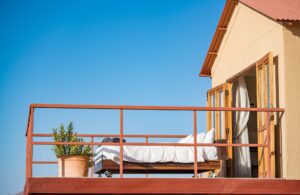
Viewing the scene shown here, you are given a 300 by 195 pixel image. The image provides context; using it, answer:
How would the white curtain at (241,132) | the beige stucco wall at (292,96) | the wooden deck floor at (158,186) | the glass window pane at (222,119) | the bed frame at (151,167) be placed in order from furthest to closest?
the glass window pane at (222,119) → the white curtain at (241,132) → the bed frame at (151,167) → the beige stucco wall at (292,96) → the wooden deck floor at (158,186)

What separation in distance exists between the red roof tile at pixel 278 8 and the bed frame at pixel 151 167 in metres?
2.62

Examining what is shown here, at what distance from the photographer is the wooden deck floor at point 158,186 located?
33.4ft

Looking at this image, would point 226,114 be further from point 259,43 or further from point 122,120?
point 122,120

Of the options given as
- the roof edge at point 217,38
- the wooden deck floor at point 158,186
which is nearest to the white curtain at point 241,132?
the roof edge at point 217,38

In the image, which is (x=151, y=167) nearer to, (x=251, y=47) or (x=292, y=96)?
(x=292, y=96)

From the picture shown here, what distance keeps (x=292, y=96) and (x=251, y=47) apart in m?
2.11

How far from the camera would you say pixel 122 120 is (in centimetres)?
1043

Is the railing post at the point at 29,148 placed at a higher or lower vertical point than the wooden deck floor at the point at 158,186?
higher

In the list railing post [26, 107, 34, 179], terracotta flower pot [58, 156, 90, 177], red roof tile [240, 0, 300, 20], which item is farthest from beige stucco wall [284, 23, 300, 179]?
railing post [26, 107, 34, 179]

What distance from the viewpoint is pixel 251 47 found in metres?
13.0

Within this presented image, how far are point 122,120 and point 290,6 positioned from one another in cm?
378

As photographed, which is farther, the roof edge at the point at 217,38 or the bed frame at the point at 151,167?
the roof edge at the point at 217,38

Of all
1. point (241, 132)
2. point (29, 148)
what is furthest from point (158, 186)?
point (241, 132)

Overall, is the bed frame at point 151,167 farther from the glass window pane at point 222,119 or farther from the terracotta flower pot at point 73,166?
the glass window pane at point 222,119
